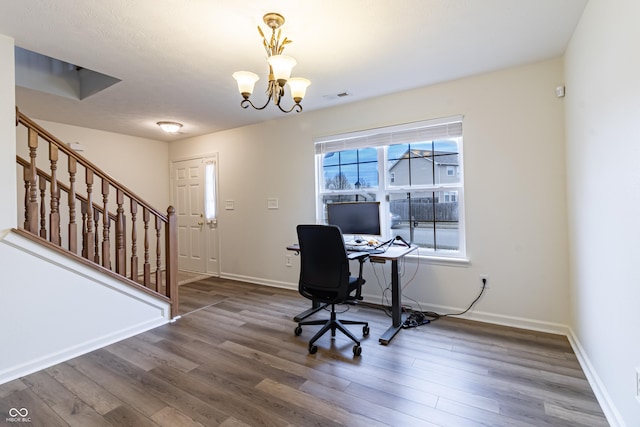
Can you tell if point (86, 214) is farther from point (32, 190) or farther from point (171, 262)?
point (171, 262)

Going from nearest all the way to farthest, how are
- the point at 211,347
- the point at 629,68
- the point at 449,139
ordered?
the point at 629,68, the point at 211,347, the point at 449,139

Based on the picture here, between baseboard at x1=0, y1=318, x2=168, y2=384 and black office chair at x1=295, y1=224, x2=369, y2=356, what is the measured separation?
5.34 ft

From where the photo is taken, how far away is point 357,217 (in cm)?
321

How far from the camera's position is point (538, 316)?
2.71m

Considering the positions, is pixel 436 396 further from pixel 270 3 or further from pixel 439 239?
pixel 270 3

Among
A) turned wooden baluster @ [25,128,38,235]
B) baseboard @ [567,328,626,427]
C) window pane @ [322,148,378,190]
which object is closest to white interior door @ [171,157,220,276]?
window pane @ [322,148,378,190]

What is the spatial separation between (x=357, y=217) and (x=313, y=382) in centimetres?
168

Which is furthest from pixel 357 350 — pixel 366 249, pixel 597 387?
pixel 597 387

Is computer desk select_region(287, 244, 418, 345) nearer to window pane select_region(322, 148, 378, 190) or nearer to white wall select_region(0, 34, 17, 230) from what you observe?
window pane select_region(322, 148, 378, 190)

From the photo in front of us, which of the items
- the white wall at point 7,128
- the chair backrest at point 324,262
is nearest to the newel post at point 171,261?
Result: the white wall at point 7,128

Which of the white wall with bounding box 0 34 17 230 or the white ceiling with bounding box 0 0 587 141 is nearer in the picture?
the white ceiling with bounding box 0 0 587 141

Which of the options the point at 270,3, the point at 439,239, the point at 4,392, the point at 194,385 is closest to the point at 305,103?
the point at 270,3

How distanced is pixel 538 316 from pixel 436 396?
1530mm

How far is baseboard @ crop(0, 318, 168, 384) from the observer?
6.93 feet
